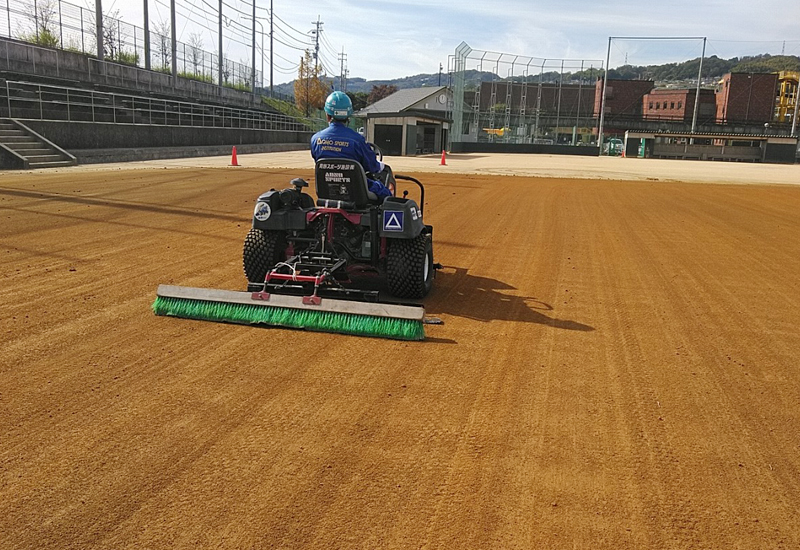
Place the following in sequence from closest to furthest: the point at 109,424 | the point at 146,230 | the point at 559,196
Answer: the point at 109,424 → the point at 146,230 → the point at 559,196

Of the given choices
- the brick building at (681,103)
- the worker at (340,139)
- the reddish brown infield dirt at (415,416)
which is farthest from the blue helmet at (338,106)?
the brick building at (681,103)

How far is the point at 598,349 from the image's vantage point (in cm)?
491

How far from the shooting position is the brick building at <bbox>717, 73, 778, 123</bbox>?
84.1 meters

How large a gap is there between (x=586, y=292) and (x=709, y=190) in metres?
16.7

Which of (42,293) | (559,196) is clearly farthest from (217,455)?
(559,196)

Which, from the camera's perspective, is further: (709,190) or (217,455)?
(709,190)

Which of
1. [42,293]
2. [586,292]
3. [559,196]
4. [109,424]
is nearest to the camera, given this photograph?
[109,424]

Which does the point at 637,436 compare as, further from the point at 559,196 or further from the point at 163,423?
the point at 559,196

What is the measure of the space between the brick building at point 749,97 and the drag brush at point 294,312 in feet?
296

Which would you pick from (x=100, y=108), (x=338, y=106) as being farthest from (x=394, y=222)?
(x=100, y=108)

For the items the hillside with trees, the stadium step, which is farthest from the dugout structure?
the stadium step

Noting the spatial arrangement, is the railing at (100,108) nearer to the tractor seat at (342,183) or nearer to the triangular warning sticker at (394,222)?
the tractor seat at (342,183)

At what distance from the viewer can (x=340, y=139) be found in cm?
569

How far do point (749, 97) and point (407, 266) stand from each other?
93570mm
